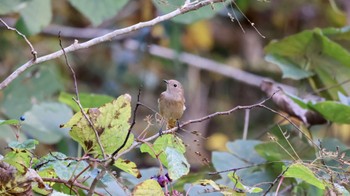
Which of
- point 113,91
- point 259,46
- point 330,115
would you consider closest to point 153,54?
point 113,91

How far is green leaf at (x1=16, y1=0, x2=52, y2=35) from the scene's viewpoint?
1909 millimetres

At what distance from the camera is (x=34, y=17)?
6.30ft

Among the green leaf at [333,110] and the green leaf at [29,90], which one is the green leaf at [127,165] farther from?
the green leaf at [29,90]

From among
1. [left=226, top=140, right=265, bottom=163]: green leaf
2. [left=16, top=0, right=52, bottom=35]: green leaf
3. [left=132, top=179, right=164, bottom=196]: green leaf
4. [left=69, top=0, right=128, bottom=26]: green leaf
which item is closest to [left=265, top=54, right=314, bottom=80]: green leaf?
[left=226, top=140, right=265, bottom=163]: green leaf

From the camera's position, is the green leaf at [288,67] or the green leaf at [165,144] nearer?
the green leaf at [165,144]

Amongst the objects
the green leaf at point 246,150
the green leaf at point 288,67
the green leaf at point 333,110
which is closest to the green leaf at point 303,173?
the green leaf at point 333,110

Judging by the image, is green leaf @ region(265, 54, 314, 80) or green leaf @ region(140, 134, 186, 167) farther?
green leaf @ region(265, 54, 314, 80)

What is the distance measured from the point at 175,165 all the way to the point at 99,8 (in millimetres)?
940

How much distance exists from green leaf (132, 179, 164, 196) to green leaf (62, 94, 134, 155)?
7cm

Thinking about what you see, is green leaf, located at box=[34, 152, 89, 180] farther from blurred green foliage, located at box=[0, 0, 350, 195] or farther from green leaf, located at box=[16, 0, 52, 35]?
green leaf, located at box=[16, 0, 52, 35]

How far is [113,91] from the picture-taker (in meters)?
2.99

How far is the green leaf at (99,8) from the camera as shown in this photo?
5.76 ft

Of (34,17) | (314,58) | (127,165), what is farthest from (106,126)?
(34,17)

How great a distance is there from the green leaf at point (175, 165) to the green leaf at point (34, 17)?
42.3 inches
